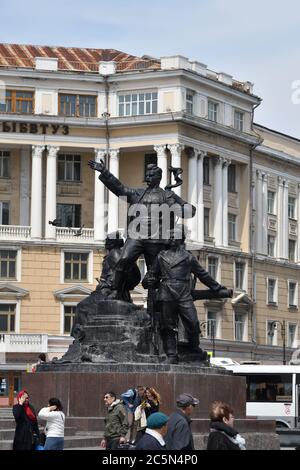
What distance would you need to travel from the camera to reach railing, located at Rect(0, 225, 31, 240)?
74.0 meters

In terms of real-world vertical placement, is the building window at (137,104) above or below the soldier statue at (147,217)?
above

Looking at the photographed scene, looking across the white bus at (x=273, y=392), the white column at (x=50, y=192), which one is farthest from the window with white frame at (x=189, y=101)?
the white bus at (x=273, y=392)

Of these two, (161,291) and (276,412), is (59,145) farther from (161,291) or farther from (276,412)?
(161,291)

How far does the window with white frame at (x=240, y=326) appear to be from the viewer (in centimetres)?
7981

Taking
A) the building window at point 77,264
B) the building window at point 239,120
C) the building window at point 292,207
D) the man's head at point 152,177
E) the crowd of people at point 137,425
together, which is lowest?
the crowd of people at point 137,425

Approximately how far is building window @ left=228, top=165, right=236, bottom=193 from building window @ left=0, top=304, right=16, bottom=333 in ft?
49.5

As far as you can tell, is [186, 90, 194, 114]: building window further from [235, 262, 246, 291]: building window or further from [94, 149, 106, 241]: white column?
[235, 262, 246, 291]: building window

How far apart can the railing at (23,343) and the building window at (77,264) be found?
4500 mm

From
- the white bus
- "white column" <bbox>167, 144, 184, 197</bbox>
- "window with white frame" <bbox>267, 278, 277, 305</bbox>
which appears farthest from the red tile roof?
the white bus

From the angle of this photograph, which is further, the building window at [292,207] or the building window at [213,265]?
the building window at [292,207]

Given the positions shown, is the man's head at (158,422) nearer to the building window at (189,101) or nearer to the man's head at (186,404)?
the man's head at (186,404)

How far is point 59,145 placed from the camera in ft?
247

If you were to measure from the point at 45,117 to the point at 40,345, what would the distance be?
12.0 metres
